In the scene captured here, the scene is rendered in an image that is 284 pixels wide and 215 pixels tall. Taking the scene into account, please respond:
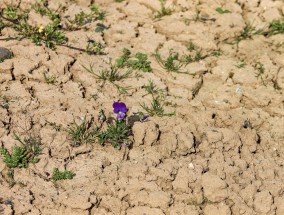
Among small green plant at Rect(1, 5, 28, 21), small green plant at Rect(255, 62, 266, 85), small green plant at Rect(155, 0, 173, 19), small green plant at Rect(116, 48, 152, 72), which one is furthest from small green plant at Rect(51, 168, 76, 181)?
small green plant at Rect(155, 0, 173, 19)

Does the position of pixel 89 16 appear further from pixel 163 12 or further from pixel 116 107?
pixel 116 107

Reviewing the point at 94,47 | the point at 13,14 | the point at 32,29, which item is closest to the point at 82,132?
the point at 94,47

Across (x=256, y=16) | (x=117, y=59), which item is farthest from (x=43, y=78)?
(x=256, y=16)

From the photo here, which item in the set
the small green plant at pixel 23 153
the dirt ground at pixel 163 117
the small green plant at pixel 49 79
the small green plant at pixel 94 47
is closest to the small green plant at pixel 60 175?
the dirt ground at pixel 163 117

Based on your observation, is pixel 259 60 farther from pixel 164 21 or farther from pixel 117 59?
pixel 117 59

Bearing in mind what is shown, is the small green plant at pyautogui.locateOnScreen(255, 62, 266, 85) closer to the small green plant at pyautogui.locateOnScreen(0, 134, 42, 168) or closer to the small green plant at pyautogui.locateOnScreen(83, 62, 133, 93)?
the small green plant at pyautogui.locateOnScreen(83, 62, 133, 93)

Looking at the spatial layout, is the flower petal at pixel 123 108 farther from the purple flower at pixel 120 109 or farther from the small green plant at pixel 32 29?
the small green plant at pixel 32 29
